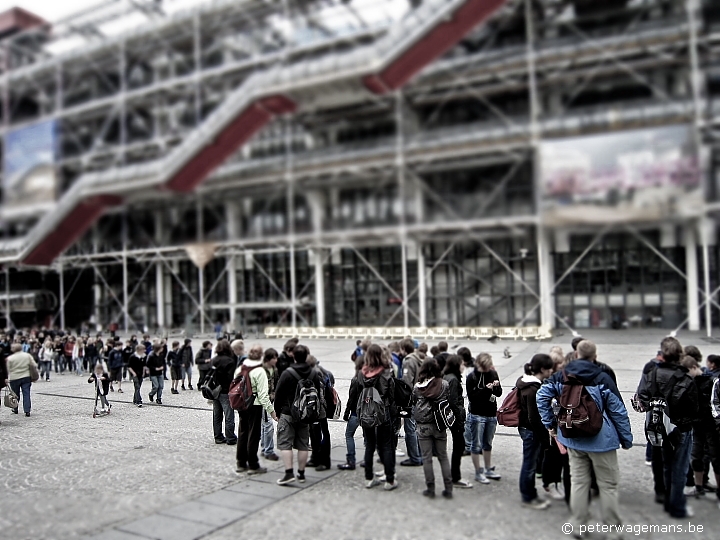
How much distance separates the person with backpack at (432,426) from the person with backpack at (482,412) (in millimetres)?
525

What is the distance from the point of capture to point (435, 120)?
88.9ft

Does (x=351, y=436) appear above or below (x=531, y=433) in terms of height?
below

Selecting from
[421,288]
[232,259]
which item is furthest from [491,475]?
[232,259]

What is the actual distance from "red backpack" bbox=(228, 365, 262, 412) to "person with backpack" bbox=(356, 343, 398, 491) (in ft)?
4.48

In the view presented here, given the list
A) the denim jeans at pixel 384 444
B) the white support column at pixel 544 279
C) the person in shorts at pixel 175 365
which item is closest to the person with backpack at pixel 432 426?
the denim jeans at pixel 384 444

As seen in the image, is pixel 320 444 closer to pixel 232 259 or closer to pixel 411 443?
pixel 411 443

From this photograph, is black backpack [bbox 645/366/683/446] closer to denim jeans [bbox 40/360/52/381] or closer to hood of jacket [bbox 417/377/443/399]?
hood of jacket [bbox 417/377/443/399]

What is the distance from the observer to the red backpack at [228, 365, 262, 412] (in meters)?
7.00

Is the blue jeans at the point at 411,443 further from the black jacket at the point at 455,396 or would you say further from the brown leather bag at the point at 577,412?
the brown leather bag at the point at 577,412

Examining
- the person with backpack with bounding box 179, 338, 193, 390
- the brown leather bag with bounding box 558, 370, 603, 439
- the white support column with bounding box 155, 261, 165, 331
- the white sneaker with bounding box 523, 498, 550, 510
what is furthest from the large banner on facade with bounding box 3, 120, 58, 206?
the brown leather bag with bounding box 558, 370, 603, 439

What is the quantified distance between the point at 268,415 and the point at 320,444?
2.97ft

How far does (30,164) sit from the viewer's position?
116 ft

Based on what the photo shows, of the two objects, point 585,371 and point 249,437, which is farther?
point 249,437

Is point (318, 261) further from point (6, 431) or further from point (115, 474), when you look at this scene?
point (115, 474)
